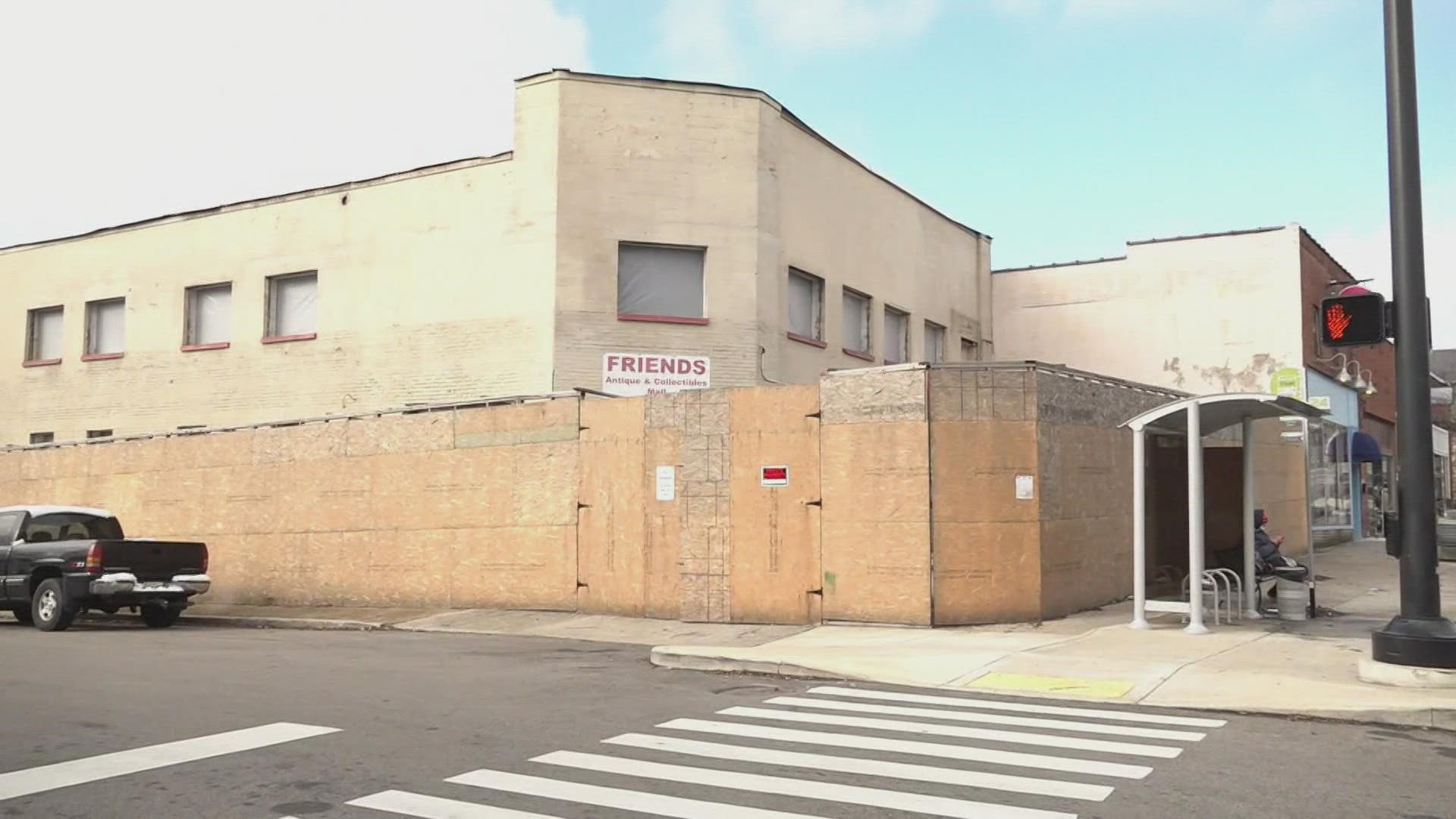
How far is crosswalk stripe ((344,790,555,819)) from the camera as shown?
5.99m

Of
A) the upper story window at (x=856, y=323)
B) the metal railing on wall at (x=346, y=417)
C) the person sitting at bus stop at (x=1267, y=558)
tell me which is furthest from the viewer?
the upper story window at (x=856, y=323)

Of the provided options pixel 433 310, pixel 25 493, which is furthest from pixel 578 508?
pixel 25 493

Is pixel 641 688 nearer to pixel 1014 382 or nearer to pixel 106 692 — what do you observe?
pixel 106 692

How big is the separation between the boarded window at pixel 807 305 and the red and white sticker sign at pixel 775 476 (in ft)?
24.0

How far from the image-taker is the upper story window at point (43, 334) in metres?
28.4

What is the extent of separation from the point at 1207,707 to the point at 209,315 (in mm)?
23054

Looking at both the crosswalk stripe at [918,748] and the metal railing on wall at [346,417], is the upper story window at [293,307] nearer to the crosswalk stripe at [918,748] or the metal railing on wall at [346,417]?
the metal railing on wall at [346,417]

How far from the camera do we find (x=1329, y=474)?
28.8 m

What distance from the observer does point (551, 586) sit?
58.6ft

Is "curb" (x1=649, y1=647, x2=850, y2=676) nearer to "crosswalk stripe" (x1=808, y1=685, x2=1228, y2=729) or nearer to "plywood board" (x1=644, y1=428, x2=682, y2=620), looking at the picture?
"crosswalk stripe" (x1=808, y1=685, x2=1228, y2=729)

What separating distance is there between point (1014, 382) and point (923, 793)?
361 inches

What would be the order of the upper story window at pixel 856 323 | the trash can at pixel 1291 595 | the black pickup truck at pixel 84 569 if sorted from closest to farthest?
the trash can at pixel 1291 595 < the black pickup truck at pixel 84 569 < the upper story window at pixel 856 323

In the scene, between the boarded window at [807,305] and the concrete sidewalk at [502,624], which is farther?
the boarded window at [807,305]

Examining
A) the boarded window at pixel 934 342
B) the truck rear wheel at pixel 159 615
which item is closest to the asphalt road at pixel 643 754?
the truck rear wheel at pixel 159 615
